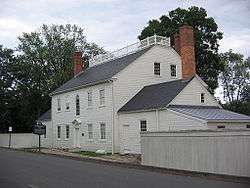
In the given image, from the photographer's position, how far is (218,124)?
3078cm

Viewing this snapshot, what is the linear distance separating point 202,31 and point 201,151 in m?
38.0

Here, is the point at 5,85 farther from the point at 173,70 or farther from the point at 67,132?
the point at 173,70

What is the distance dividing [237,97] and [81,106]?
42423mm

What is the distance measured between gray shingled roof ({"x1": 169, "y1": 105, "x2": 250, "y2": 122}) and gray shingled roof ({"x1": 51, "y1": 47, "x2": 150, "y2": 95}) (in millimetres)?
8083

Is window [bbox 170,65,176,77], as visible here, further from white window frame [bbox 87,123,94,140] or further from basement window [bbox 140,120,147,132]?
white window frame [bbox 87,123,94,140]

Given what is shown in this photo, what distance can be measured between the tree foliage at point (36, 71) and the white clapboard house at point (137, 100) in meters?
20.3

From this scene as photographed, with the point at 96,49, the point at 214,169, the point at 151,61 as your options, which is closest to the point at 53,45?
the point at 96,49

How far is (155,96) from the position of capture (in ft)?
123

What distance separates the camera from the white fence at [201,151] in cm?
1850

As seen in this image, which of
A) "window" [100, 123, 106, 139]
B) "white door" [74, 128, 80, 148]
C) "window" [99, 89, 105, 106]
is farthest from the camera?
"white door" [74, 128, 80, 148]

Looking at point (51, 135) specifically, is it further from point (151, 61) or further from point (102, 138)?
point (151, 61)

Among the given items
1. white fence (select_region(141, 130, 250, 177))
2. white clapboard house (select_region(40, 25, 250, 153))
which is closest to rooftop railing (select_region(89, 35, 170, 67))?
white clapboard house (select_region(40, 25, 250, 153))

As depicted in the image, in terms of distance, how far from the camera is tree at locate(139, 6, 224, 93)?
56156 mm

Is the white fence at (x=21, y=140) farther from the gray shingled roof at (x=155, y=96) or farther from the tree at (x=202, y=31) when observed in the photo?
the gray shingled roof at (x=155, y=96)
